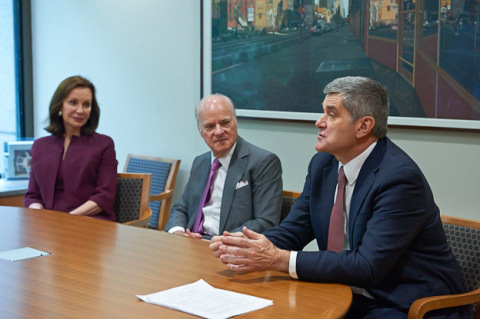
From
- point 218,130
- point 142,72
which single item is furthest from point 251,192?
point 142,72

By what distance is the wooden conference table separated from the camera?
1799 mm

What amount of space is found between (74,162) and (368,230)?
217 cm

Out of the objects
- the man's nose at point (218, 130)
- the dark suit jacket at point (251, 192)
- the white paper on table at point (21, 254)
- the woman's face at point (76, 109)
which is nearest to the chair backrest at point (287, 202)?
the dark suit jacket at point (251, 192)

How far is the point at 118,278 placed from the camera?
2.09 meters

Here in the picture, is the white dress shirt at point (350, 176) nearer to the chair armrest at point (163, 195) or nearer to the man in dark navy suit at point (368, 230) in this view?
the man in dark navy suit at point (368, 230)

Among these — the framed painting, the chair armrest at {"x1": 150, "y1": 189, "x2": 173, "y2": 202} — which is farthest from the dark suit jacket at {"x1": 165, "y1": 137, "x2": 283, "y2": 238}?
the chair armrest at {"x1": 150, "y1": 189, "x2": 173, "y2": 202}

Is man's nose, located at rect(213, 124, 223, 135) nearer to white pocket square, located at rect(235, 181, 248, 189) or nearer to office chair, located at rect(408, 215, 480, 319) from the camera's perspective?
white pocket square, located at rect(235, 181, 248, 189)

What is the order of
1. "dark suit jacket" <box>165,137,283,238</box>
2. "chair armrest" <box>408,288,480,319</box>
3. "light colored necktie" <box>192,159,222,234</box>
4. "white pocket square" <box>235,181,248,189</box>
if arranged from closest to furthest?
1. "chair armrest" <box>408,288,480,319</box>
2. "dark suit jacket" <box>165,137,283,238</box>
3. "white pocket square" <box>235,181,248,189</box>
4. "light colored necktie" <box>192,159,222,234</box>

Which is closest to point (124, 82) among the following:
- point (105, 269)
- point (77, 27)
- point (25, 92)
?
point (77, 27)

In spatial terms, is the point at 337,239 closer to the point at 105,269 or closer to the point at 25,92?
the point at 105,269

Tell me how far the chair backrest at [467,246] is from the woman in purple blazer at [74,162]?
2.01 metres

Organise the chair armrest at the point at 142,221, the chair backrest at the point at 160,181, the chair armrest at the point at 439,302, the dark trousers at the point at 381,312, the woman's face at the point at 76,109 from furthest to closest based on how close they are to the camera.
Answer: the chair backrest at the point at 160,181 → the woman's face at the point at 76,109 → the chair armrest at the point at 142,221 → the dark trousers at the point at 381,312 → the chair armrest at the point at 439,302

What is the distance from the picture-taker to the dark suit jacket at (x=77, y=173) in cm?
370

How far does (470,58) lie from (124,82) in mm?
2900
